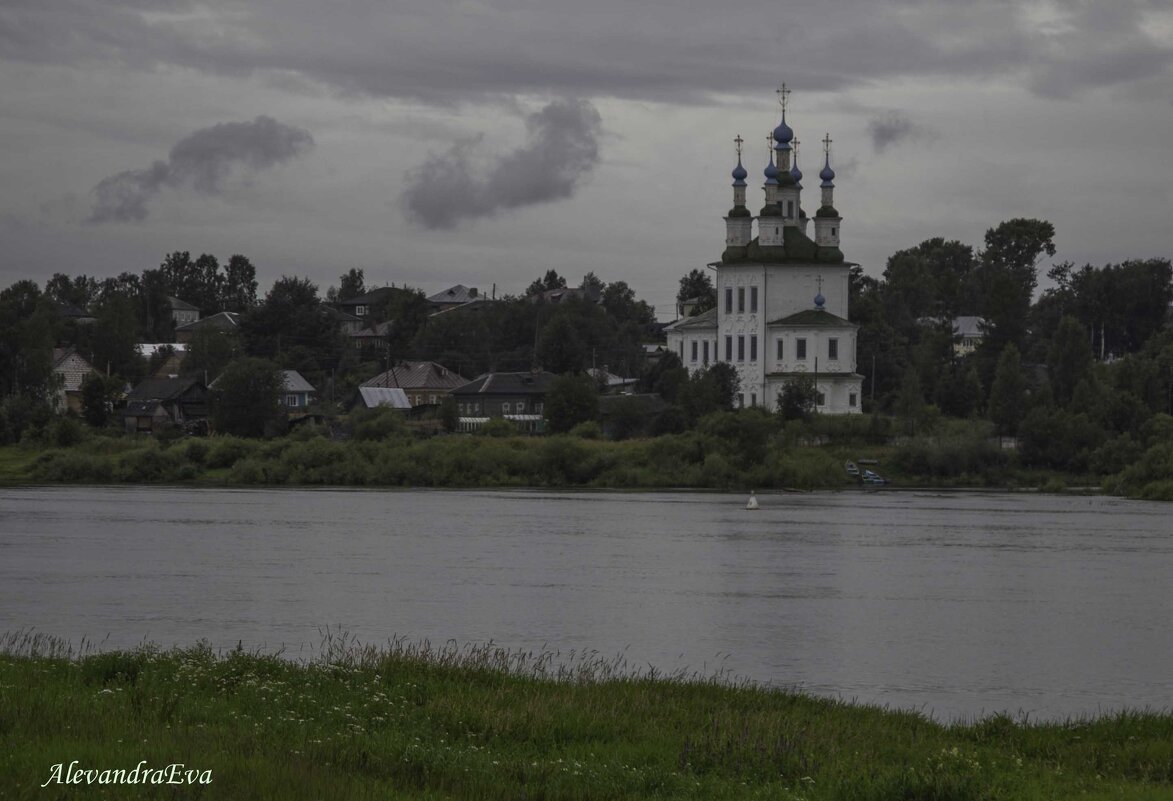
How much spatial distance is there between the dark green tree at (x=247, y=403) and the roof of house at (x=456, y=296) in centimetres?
7554

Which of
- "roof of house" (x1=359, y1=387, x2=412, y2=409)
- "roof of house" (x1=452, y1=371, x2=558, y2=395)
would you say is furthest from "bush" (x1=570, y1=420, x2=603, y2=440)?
"roof of house" (x1=359, y1=387, x2=412, y2=409)

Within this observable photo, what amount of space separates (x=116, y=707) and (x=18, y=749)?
248 cm

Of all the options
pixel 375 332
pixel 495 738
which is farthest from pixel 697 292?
pixel 495 738

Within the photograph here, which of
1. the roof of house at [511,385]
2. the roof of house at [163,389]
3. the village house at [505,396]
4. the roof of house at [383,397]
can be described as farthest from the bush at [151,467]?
the roof of house at [511,385]

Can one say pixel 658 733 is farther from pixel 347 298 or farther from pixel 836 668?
pixel 347 298

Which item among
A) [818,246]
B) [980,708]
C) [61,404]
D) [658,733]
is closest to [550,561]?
[980,708]

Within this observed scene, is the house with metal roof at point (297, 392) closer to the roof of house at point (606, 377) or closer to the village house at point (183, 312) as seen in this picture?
the roof of house at point (606, 377)

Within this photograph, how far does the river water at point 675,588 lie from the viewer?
27938 mm

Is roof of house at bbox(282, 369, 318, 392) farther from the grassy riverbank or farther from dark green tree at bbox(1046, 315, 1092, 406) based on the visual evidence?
the grassy riverbank

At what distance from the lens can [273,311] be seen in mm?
128375

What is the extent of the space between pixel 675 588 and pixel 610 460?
161ft

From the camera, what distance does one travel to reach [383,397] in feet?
368

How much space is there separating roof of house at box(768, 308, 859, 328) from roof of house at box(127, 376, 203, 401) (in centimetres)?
3643

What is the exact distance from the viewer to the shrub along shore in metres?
88.5
